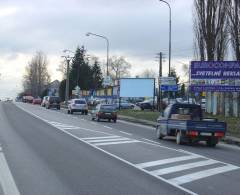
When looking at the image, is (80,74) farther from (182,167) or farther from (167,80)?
(182,167)

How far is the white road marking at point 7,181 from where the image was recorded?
1111cm

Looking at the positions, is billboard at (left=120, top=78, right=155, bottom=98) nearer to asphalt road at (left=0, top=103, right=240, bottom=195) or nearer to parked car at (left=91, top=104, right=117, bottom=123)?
parked car at (left=91, top=104, right=117, bottom=123)

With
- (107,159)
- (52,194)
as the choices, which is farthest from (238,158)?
(52,194)

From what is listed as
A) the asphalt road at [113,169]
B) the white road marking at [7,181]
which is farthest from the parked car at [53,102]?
the white road marking at [7,181]

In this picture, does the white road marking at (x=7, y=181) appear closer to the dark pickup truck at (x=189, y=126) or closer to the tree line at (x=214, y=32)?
the dark pickup truck at (x=189, y=126)

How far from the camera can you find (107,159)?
695 inches

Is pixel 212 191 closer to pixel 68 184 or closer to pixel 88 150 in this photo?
pixel 68 184

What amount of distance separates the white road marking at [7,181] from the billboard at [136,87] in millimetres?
61127

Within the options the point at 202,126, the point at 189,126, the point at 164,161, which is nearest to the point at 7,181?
the point at 164,161

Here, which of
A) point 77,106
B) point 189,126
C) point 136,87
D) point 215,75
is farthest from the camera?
point 136,87

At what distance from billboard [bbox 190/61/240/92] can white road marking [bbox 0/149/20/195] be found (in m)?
29.1

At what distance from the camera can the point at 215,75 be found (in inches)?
1709

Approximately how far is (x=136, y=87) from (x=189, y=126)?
5127 centimetres

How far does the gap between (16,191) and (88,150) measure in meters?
9.41
